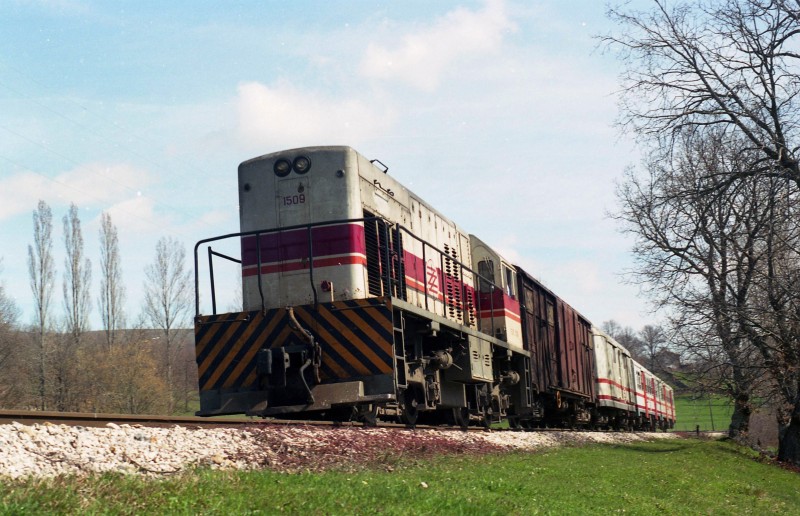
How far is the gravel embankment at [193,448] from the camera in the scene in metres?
5.95

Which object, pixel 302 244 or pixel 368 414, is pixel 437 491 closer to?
pixel 368 414

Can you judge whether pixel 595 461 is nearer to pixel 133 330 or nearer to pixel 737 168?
pixel 737 168

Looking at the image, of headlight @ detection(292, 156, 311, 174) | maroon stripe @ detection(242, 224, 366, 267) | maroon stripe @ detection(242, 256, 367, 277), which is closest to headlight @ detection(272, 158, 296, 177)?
headlight @ detection(292, 156, 311, 174)

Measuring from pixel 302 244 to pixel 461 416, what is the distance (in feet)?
17.0

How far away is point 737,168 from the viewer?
13320 millimetres

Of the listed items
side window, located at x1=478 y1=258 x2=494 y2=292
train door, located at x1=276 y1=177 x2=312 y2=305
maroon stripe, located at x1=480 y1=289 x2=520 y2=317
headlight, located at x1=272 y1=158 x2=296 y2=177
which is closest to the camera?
Answer: train door, located at x1=276 y1=177 x2=312 y2=305

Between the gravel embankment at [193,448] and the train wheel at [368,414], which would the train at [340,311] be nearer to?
the train wheel at [368,414]

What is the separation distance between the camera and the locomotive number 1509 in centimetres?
1187

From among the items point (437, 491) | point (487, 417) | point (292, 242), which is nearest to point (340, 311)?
point (292, 242)

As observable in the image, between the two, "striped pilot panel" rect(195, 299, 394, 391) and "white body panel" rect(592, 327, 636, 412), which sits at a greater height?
"striped pilot panel" rect(195, 299, 394, 391)

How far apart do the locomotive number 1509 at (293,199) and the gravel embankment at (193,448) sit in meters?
3.64

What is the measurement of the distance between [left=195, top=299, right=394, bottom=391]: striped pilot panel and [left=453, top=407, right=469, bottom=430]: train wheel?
4.73 metres

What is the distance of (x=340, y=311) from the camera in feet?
35.2

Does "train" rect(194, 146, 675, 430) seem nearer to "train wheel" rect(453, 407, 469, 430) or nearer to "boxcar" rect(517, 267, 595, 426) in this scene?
"train wheel" rect(453, 407, 469, 430)
